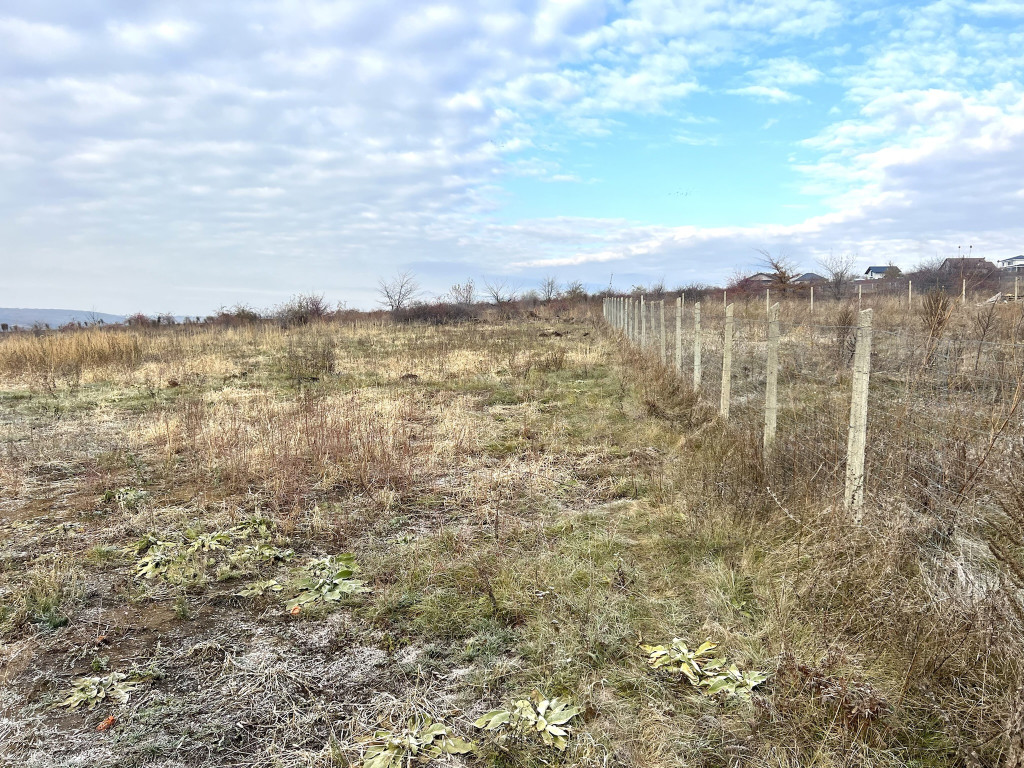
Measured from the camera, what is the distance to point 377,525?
4.43m

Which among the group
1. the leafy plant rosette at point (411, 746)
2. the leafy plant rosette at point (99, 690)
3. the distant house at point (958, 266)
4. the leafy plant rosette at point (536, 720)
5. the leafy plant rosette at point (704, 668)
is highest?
the distant house at point (958, 266)

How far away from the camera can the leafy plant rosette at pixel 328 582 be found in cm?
336

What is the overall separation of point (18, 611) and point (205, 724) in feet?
5.47

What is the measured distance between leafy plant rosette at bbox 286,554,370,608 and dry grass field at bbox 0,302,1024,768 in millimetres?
20

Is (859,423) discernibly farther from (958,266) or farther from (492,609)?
(958,266)

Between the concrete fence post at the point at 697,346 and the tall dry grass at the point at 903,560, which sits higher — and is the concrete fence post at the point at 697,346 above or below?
above

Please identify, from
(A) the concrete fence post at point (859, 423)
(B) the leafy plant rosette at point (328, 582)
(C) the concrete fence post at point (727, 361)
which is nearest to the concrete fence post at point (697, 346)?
(C) the concrete fence post at point (727, 361)

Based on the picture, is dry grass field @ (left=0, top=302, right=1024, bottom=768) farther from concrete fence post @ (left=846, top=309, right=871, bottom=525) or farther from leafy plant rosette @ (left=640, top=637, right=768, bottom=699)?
concrete fence post @ (left=846, top=309, right=871, bottom=525)

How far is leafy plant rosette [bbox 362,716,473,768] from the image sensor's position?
208 centimetres

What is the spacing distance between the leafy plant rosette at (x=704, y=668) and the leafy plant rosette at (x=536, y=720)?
0.45 metres

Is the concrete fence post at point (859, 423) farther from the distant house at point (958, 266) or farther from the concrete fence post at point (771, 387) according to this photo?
the distant house at point (958, 266)

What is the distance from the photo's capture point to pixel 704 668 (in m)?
2.42

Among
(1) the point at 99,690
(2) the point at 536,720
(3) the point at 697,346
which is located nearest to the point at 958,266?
(3) the point at 697,346

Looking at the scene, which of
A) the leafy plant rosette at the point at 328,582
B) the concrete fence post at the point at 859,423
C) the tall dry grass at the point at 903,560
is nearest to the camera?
the tall dry grass at the point at 903,560
